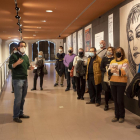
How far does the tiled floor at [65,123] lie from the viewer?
12.1 feet

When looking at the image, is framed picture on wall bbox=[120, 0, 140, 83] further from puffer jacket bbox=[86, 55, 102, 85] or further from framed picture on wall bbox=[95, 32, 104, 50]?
framed picture on wall bbox=[95, 32, 104, 50]

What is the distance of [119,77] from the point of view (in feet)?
13.9

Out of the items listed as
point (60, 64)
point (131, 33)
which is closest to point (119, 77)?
point (131, 33)

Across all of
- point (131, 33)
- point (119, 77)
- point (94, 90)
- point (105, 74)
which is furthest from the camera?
point (94, 90)

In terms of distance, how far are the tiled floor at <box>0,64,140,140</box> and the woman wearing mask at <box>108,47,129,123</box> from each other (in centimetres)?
40

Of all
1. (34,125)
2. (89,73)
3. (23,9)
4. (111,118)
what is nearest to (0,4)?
(23,9)

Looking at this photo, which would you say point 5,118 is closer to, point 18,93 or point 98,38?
point 18,93

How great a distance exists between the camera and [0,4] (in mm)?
6227

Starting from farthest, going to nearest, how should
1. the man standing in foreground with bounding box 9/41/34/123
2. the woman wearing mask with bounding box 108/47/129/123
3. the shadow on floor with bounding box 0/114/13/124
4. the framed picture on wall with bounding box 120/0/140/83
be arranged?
the framed picture on wall with bounding box 120/0/140/83 < the shadow on floor with bounding box 0/114/13/124 < the man standing in foreground with bounding box 9/41/34/123 < the woman wearing mask with bounding box 108/47/129/123

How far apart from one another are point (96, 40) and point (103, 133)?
204 inches

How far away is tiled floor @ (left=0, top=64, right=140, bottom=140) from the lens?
3695 mm

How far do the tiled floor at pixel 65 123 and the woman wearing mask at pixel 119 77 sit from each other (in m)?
0.40

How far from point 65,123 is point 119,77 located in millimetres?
1397

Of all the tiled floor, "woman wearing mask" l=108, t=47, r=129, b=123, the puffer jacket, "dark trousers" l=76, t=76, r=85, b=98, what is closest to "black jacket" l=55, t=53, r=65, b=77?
"dark trousers" l=76, t=76, r=85, b=98
